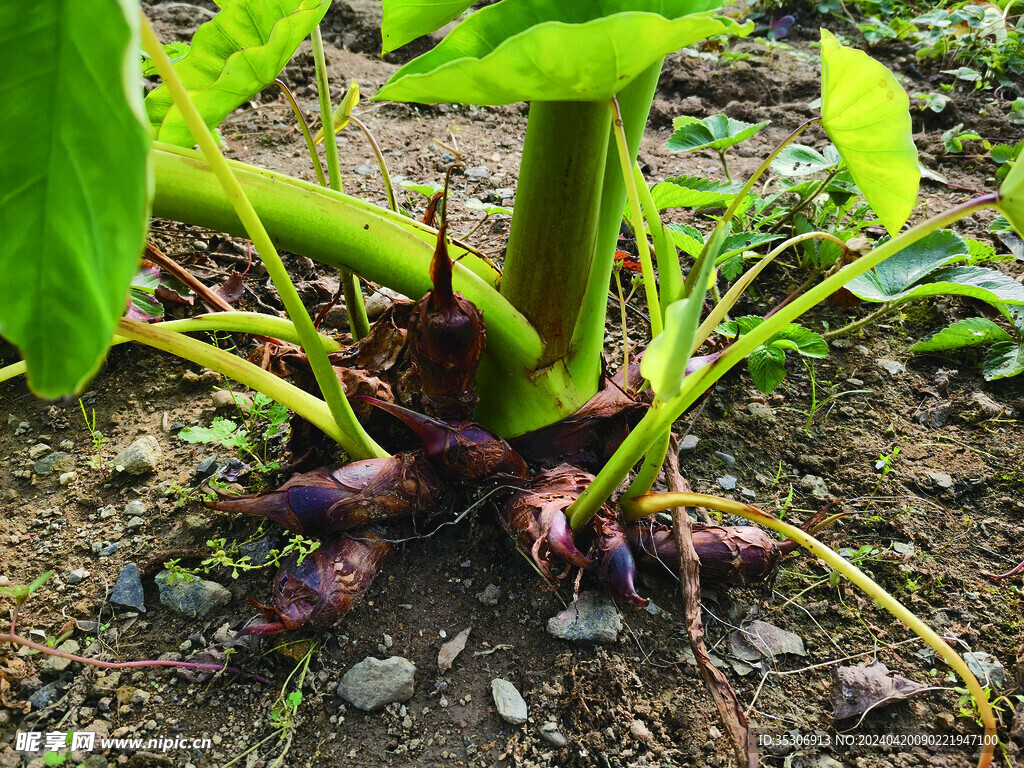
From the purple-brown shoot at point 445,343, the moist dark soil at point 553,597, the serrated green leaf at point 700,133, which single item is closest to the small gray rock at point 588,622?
the moist dark soil at point 553,597

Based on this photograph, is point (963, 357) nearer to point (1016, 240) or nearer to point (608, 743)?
point (1016, 240)

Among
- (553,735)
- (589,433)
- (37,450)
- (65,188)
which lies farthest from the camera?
(37,450)

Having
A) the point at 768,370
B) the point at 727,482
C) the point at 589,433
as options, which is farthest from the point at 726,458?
the point at 589,433

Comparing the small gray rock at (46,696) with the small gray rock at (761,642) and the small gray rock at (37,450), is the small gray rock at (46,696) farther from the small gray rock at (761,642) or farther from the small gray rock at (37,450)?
the small gray rock at (761,642)

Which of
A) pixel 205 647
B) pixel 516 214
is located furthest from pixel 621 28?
pixel 205 647

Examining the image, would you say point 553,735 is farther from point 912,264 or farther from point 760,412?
point 912,264

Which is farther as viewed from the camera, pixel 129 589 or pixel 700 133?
pixel 700 133
